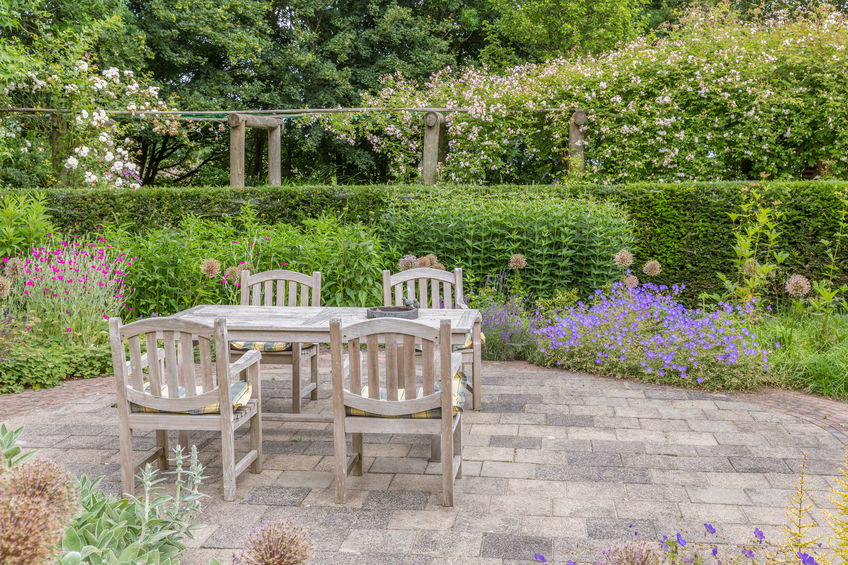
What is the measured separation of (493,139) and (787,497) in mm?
7958

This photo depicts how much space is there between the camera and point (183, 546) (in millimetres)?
2604

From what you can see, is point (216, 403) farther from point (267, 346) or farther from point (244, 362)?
point (267, 346)

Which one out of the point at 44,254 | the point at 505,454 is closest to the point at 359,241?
the point at 44,254

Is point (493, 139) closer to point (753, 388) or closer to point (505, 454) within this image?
point (753, 388)

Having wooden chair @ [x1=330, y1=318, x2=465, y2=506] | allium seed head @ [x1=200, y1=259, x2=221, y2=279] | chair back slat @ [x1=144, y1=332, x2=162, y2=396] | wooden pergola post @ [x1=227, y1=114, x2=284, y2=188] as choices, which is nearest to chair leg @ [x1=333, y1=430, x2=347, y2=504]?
wooden chair @ [x1=330, y1=318, x2=465, y2=506]

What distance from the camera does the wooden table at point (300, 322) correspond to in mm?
3828

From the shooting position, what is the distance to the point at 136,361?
3266 mm

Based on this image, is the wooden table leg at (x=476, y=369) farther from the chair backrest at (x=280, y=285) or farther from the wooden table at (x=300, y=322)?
the chair backrest at (x=280, y=285)

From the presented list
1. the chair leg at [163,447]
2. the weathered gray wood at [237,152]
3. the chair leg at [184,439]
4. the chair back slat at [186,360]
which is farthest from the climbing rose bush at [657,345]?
the weathered gray wood at [237,152]

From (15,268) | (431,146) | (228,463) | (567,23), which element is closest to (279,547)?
(228,463)

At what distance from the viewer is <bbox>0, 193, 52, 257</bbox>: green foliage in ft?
23.0

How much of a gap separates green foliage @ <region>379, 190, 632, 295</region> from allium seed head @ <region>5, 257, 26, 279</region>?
3583 millimetres

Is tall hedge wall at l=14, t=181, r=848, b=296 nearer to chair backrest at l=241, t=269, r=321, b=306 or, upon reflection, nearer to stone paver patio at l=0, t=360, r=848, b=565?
stone paver patio at l=0, t=360, r=848, b=565

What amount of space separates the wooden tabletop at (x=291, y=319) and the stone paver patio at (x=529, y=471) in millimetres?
696
